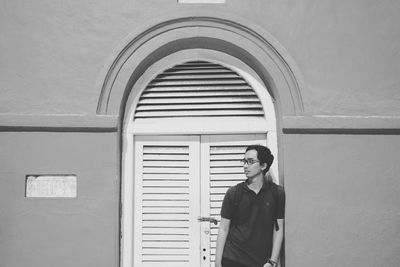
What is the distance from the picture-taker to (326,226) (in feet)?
14.5

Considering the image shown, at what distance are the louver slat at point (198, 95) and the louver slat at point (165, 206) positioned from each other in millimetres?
417

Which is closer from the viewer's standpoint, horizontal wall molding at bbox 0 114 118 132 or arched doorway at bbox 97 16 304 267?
horizontal wall molding at bbox 0 114 118 132

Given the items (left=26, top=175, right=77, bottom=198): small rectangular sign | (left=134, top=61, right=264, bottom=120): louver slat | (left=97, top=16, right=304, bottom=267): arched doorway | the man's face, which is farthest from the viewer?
(left=134, top=61, right=264, bottom=120): louver slat

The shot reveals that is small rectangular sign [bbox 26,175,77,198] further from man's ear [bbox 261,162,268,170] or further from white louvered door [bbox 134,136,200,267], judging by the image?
man's ear [bbox 261,162,268,170]

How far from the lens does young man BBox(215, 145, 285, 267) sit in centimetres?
422

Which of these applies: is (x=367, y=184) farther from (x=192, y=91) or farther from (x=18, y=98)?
(x=18, y=98)

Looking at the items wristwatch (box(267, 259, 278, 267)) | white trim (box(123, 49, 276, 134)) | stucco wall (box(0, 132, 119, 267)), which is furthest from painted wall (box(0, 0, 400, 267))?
white trim (box(123, 49, 276, 134))

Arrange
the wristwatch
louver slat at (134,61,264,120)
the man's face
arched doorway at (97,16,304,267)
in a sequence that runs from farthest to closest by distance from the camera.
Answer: louver slat at (134,61,264,120)
arched doorway at (97,16,304,267)
the man's face
the wristwatch

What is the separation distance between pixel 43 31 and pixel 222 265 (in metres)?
2.89

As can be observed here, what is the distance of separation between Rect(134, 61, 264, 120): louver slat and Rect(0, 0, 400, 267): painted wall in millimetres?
557

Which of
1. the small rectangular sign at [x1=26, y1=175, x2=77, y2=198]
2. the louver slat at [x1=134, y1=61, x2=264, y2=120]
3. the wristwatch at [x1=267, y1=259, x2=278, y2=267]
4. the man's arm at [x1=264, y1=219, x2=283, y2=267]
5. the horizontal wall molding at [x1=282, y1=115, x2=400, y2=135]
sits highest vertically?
the louver slat at [x1=134, y1=61, x2=264, y2=120]

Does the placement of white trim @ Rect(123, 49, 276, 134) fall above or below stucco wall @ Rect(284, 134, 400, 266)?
above

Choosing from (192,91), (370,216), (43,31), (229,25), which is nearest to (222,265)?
(370,216)

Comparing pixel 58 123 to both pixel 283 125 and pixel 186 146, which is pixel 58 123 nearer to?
pixel 186 146
